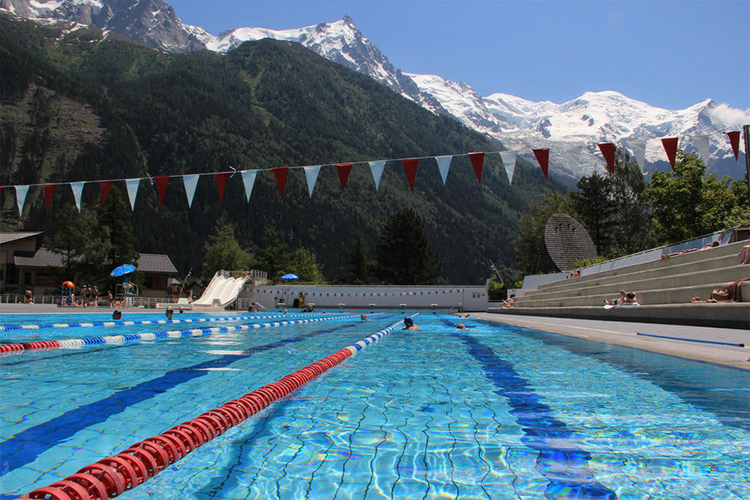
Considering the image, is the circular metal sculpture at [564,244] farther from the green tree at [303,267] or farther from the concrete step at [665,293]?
the green tree at [303,267]

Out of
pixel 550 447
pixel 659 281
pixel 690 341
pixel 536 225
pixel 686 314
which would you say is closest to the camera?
pixel 550 447

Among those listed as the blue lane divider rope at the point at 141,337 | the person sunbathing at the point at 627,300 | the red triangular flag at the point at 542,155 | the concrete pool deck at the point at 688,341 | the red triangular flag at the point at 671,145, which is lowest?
the blue lane divider rope at the point at 141,337

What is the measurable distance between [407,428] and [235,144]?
9961 cm

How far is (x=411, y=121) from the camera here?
153m

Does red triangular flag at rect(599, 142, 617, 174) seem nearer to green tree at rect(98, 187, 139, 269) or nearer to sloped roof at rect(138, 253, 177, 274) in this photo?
green tree at rect(98, 187, 139, 269)

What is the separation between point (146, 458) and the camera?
2422 millimetres

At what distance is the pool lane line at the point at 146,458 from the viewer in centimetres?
194

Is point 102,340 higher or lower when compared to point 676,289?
lower

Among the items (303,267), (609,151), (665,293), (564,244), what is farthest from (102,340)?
(303,267)

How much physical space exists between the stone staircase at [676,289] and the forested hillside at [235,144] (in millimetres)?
42667

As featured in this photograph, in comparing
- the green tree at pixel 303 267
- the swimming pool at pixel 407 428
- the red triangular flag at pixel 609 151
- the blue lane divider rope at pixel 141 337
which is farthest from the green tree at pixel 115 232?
the swimming pool at pixel 407 428

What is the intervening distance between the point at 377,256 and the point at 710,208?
3278cm

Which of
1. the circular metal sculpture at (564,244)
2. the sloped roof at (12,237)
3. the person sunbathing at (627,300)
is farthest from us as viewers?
the sloped roof at (12,237)

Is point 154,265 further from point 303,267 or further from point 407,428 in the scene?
point 407,428
